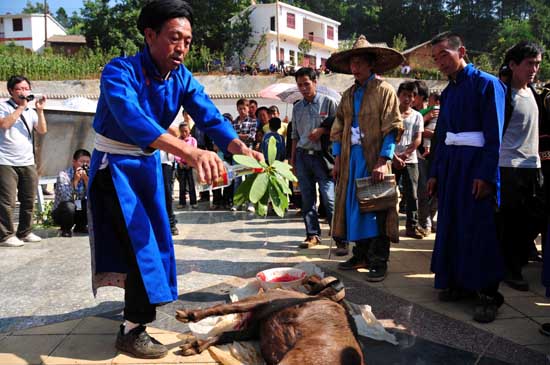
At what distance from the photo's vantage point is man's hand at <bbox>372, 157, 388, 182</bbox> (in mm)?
4395

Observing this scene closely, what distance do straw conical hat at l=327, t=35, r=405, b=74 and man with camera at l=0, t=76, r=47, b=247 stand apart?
3812mm

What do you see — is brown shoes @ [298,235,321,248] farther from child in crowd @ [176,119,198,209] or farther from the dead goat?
child in crowd @ [176,119,198,209]

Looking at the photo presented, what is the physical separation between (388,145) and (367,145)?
7.6 inches

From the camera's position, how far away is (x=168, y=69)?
2.96 m

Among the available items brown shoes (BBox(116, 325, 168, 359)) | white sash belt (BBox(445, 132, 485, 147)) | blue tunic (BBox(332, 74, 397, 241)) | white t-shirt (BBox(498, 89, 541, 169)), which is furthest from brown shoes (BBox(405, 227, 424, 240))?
brown shoes (BBox(116, 325, 168, 359))

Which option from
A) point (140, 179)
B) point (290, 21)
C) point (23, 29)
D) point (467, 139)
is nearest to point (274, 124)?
point (467, 139)

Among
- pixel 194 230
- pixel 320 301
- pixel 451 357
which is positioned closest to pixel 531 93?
pixel 451 357

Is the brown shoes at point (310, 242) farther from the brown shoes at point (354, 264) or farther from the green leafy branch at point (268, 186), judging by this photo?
the green leafy branch at point (268, 186)

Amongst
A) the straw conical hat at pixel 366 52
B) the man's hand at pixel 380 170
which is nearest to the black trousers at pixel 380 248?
the man's hand at pixel 380 170

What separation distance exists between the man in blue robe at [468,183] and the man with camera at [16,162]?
16.0 feet

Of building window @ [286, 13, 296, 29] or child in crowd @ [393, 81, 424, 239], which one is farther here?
building window @ [286, 13, 296, 29]

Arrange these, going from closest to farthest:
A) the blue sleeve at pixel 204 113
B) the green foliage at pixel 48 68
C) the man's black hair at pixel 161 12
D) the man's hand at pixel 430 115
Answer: the man's black hair at pixel 161 12 → the blue sleeve at pixel 204 113 → the man's hand at pixel 430 115 → the green foliage at pixel 48 68

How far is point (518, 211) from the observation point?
4.39 metres

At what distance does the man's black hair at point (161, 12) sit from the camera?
9.04 feet
